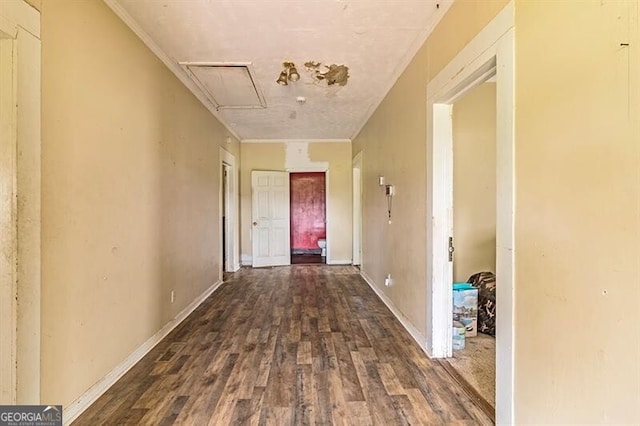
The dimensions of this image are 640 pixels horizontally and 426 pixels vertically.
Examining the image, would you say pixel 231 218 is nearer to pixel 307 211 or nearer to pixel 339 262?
pixel 339 262

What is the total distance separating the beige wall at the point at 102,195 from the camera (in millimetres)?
1778

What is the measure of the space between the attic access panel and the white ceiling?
76mm

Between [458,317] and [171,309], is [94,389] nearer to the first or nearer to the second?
[171,309]

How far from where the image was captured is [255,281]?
5.55 meters

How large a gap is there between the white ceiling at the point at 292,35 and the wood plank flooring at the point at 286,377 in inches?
102

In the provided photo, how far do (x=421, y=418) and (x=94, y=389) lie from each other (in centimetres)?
200

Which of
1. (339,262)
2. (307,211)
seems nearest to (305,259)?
(339,262)

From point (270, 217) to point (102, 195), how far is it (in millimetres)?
4700

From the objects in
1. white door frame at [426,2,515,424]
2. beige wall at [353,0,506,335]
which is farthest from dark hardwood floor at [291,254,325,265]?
white door frame at [426,2,515,424]

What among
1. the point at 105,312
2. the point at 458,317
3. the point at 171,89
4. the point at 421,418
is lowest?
the point at 421,418

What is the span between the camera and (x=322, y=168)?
714 centimetres

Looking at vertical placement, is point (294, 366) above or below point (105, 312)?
below

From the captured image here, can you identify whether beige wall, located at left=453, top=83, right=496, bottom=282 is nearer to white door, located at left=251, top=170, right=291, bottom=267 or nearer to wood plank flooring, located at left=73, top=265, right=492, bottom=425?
wood plank flooring, located at left=73, top=265, right=492, bottom=425

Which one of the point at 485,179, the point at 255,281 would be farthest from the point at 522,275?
the point at 255,281
